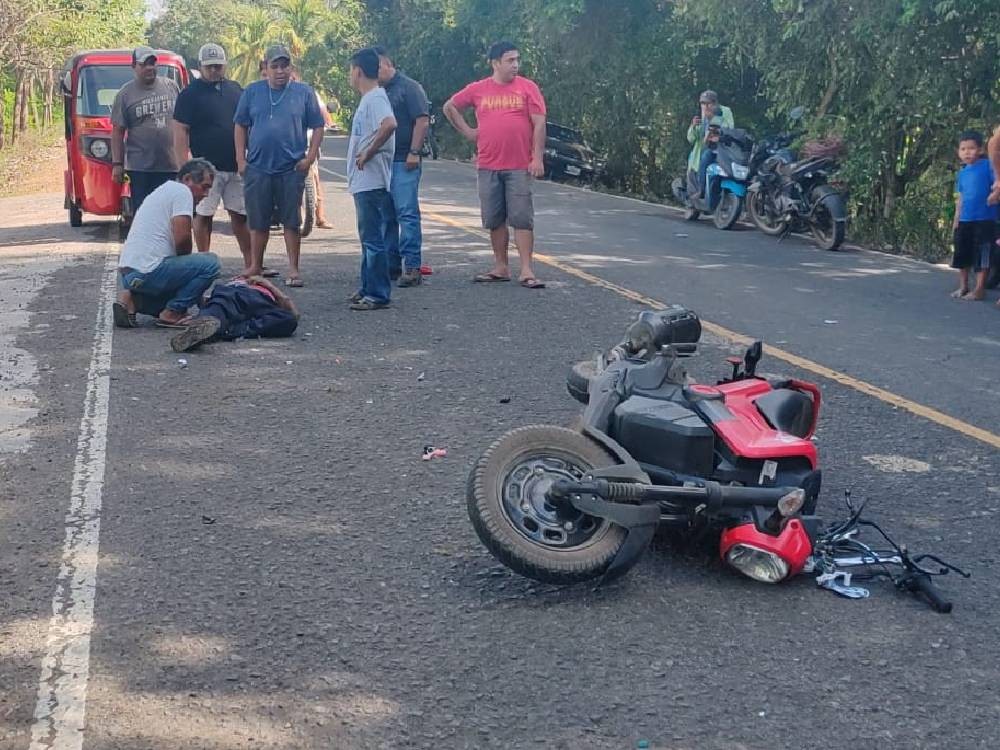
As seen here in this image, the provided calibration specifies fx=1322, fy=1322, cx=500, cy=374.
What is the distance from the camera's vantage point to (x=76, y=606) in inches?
174

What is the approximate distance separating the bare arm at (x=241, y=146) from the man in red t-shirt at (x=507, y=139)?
5.68ft

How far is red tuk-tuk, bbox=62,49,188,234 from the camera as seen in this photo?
15227 mm

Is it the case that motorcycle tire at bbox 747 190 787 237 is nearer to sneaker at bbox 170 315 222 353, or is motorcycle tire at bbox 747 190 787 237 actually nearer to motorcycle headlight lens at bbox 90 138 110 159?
motorcycle headlight lens at bbox 90 138 110 159

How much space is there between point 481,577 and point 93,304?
6.52m

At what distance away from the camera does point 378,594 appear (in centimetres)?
457

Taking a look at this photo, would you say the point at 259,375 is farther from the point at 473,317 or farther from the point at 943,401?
the point at 943,401

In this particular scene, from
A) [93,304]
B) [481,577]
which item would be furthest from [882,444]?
[93,304]

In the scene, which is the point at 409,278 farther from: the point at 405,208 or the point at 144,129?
the point at 144,129

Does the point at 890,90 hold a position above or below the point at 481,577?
above

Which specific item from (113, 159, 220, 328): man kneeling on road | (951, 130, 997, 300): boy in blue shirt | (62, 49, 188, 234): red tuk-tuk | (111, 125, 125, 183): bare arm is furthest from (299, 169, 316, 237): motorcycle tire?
(951, 130, 997, 300): boy in blue shirt

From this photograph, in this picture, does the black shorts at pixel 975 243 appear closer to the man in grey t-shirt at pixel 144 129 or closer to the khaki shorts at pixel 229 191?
the khaki shorts at pixel 229 191

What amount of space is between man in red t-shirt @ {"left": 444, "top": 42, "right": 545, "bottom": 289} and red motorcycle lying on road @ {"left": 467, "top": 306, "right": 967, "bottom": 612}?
5.65m

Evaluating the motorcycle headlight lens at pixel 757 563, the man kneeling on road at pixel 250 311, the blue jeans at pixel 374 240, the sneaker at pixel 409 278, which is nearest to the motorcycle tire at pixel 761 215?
the sneaker at pixel 409 278

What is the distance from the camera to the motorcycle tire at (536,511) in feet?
14.7
